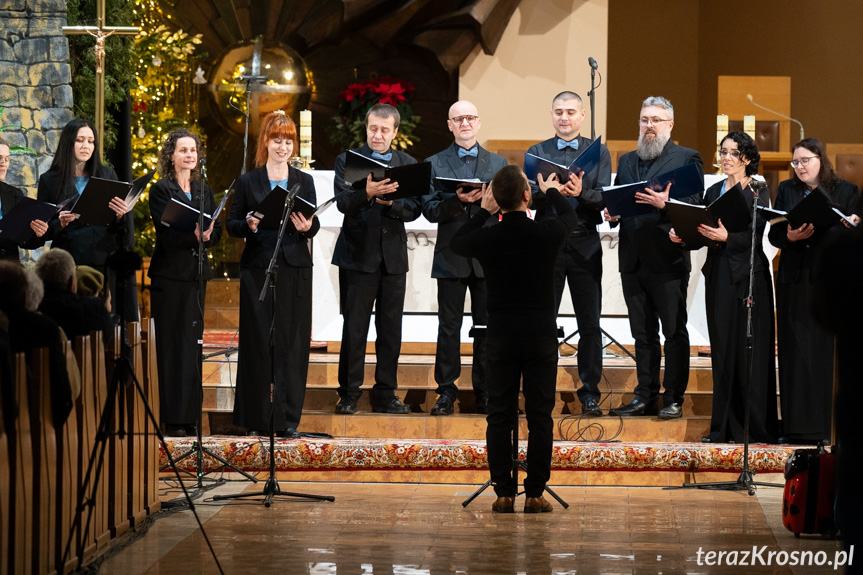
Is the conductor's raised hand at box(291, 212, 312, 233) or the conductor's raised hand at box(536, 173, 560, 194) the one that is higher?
the conductor's raised hand at box(536, 173, 560, 194)

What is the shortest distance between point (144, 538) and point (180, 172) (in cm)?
223

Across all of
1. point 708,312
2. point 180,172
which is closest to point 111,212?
point 180,172

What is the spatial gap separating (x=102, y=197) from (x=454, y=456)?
215 centimetres

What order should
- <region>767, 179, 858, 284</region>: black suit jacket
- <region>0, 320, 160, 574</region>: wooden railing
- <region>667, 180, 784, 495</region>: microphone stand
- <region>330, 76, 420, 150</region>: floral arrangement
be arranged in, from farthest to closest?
<region>330, 76, 420, 150</region>: floral arrangement, <region>767, 179, 858, 284</region>: black suit jacket, <region>667, 180, 784, 495</region>: microphone stand, <region>0, 320, 160, 574</region>: wooden railing

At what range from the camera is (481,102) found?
11086 millimetres

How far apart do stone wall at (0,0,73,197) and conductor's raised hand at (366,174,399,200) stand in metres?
3.26

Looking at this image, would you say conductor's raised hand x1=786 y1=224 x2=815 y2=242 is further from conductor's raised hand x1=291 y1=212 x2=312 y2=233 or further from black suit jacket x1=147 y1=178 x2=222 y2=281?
black suit jacket x1=147 y1=178 x2=222 y2=281

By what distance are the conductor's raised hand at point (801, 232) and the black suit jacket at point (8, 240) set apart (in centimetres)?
382

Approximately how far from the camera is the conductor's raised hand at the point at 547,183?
5254 mm

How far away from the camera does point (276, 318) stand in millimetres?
A: 5809

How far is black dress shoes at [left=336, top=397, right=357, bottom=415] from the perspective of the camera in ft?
19.7

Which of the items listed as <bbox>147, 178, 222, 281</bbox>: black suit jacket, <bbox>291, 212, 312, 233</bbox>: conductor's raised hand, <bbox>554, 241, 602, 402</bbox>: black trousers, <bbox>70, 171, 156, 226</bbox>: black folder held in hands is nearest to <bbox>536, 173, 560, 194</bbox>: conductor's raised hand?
<bbox>554, 241, 602, 402</bbox>: black trousers

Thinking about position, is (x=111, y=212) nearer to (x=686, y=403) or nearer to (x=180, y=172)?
(x=180, y=172)

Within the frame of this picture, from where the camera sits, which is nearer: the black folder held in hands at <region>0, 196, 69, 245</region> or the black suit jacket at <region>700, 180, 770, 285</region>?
the black folder held in hands at <region>0, 196, 69, 245</region>
